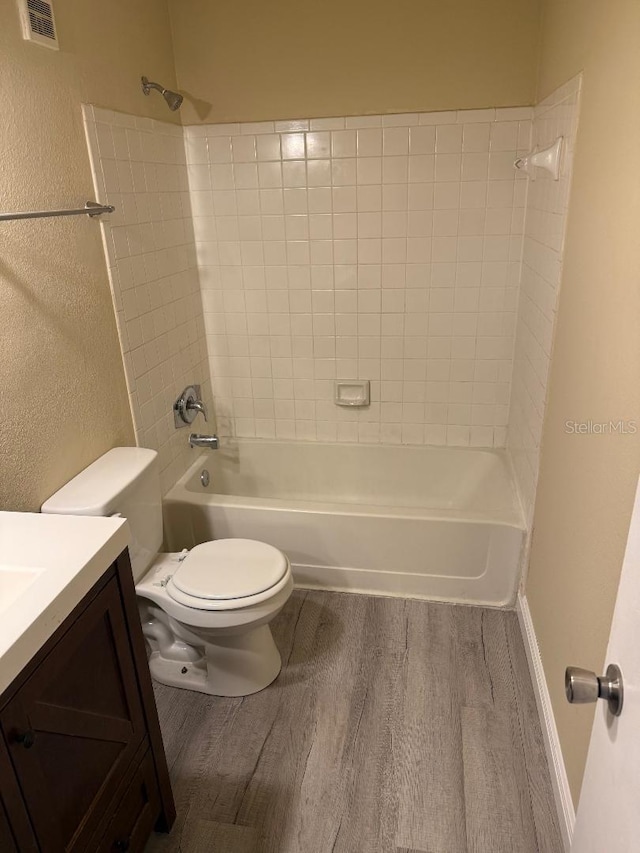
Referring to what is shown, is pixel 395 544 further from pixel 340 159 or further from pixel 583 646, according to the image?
pixel 340 159

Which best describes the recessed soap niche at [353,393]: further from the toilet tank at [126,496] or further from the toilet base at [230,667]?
the toilet base at [230,667]

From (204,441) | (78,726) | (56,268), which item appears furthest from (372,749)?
(56,268)

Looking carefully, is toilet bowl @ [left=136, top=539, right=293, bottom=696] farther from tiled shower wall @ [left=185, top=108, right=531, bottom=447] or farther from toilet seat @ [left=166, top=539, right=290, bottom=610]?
tiled shower wall @ [left=185, top=108, right=531, bottom=447]

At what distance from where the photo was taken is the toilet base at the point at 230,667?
197 centimetres

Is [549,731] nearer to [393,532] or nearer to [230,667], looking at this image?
[393,532]

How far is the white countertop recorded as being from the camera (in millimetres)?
992

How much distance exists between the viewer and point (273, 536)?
252 centimetres

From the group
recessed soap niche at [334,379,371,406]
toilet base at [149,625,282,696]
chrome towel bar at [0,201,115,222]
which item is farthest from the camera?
recessed soap niche at [334,379,371,406]

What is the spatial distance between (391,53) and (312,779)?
2563 millimetres

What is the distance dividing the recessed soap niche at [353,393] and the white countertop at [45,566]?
5.62ft

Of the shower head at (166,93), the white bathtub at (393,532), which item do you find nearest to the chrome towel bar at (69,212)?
the shower head at (166,93)

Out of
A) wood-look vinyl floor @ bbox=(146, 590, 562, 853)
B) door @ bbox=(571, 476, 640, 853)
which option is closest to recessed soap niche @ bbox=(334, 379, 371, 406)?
wood-look vinyl floor @ bbox=(146, 590, 562, 853)

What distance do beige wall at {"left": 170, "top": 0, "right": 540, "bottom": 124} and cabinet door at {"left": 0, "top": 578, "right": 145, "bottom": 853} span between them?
6.94ft

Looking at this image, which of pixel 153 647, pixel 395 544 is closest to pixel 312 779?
pixel 153 647
